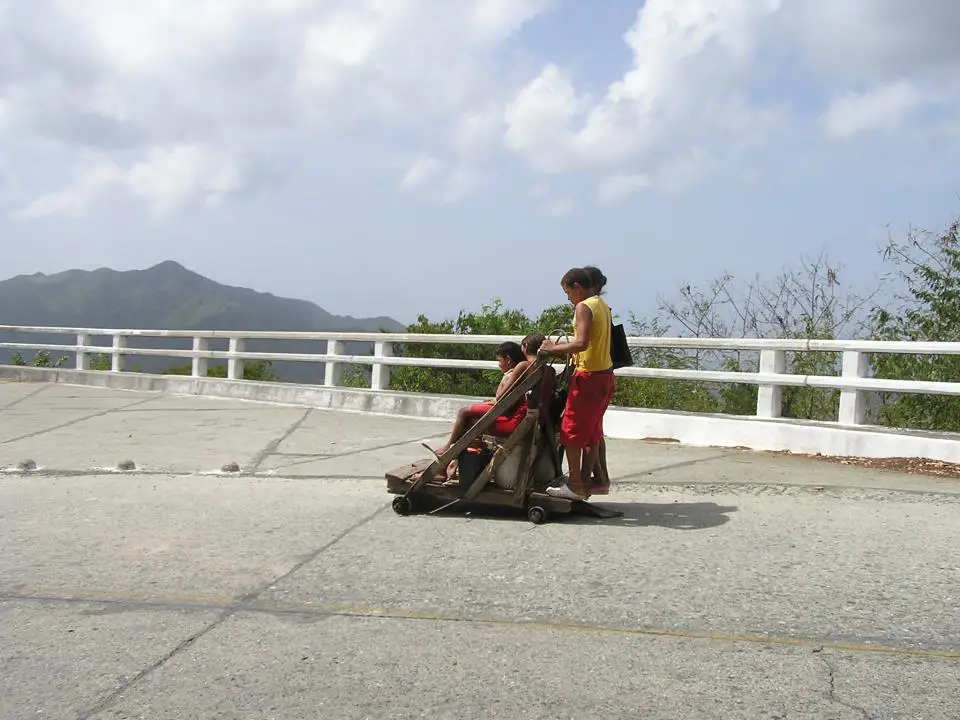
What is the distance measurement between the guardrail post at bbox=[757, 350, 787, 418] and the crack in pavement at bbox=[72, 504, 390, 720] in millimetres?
4948

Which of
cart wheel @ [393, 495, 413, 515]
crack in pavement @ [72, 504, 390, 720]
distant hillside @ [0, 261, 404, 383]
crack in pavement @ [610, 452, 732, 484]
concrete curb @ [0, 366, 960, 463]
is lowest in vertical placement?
crack in pavement @ [72, 504, 390, 720]

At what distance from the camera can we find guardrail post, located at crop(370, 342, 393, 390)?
14312mm

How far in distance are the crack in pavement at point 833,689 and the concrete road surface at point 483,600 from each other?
0.01 metres

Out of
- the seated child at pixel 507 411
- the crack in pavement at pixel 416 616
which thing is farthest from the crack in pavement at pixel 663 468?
the crack in pavement at pixel 416 616

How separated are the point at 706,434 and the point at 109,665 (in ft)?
23.6

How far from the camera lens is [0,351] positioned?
25328mm

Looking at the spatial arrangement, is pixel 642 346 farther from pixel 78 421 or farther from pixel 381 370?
pixel 78 421

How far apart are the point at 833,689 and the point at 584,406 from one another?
3.03 meters

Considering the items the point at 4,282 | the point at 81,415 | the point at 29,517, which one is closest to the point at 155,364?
the point at 81,415

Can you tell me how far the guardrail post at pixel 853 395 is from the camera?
30.0ft

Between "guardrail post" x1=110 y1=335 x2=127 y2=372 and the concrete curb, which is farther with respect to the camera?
"guardrail post" x1=110 y1=335 x2=127 y2=372

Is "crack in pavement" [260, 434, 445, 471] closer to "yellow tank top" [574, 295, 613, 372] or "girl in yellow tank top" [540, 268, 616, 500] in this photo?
"girl in yellow tank top" [540, 268, 616, 500]

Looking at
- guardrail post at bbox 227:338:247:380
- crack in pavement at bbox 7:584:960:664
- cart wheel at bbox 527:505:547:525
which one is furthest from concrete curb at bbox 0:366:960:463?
crack in pavement at bbox 7:584:960:664

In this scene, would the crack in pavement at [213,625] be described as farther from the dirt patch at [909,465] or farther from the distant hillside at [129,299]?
the distant hillside at [129,299]
